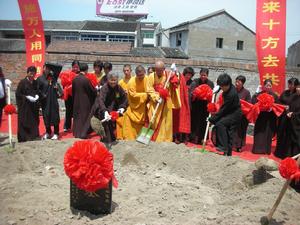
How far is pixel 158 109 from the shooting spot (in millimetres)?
7328

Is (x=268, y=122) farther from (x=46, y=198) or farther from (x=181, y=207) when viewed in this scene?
(x=46, y=198)

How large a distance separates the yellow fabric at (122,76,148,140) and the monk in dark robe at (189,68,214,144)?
1.42 metres

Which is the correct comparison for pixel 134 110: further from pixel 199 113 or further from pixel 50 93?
pixel 50 93

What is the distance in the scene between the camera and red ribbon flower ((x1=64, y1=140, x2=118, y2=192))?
336cm

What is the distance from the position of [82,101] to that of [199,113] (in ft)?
9.08

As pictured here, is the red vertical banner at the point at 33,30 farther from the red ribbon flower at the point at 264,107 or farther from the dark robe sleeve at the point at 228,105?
the red ribbon flower at the point at 264,107

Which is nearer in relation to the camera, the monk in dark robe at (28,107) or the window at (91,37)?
the monk in dark robe at (28,107)

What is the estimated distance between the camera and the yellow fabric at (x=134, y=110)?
23.6 feet

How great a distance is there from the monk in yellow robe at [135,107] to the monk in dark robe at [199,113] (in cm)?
142

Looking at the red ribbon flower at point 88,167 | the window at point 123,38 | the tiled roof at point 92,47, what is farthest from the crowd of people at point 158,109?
the window at point 123,38

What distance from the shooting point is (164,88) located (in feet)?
23.2

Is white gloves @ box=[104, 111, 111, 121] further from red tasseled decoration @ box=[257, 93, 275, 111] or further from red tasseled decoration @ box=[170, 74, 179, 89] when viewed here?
red tasseled decoration @ box=[257, 93, 275, 111]

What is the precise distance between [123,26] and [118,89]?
85.0 ft

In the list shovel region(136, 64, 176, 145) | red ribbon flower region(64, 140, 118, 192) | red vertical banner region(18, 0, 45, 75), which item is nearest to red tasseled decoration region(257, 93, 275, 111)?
shovel region(136, 64, 176, 145)
